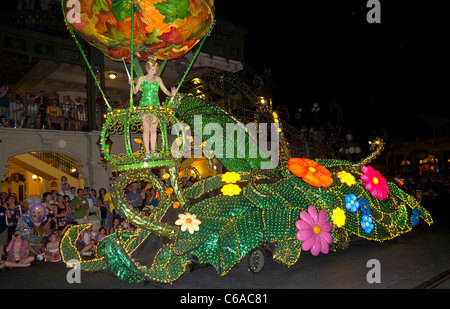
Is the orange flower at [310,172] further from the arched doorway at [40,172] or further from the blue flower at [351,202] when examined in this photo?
the arched doorway at [40,172]

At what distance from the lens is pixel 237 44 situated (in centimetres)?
1594

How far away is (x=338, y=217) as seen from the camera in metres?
5.82

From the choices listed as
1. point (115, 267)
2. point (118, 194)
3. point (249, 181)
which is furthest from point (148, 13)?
point (115, 267)

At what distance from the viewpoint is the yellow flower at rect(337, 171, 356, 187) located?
6.56 meters

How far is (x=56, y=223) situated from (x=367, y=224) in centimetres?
684

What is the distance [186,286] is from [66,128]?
9.36 m

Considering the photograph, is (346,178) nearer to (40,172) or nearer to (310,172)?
(310,172)

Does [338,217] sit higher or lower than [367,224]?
higher

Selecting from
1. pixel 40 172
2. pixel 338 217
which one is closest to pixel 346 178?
pixel 338 217

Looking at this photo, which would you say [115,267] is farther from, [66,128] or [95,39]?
[66,128]

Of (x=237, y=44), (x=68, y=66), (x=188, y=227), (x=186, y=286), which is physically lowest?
(x=186, y=286)

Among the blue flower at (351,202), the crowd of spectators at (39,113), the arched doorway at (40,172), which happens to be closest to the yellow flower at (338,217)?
the blue flower at (351,202)

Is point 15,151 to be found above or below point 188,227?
above

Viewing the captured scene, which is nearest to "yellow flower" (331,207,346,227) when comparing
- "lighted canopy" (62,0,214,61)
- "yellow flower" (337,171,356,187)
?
"yellow flower" (337,171,356,187)
